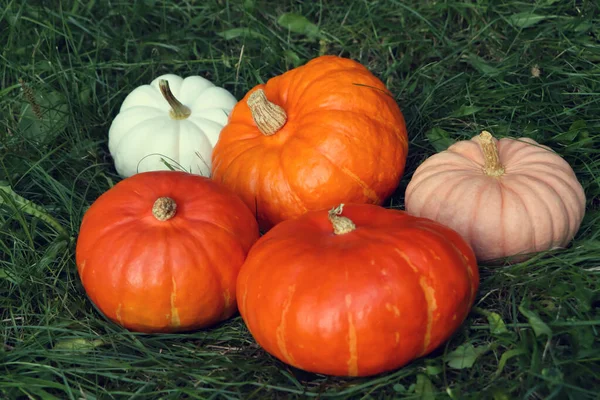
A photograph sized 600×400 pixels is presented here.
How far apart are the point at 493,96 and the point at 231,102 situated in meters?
1.43

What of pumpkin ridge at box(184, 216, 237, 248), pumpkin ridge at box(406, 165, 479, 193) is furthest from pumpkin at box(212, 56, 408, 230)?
pumpkin ridge at box(184, 216, 237, 248)

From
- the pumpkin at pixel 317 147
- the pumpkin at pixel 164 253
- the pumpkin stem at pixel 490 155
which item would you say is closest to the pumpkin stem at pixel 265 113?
the pumpkin at pixel 317 147

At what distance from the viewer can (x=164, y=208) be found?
9.53 ft

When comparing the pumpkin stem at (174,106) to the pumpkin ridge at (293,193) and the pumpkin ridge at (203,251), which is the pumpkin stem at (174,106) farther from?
the pumpkin ridge at (203,251)

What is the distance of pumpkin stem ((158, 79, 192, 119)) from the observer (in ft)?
12.1

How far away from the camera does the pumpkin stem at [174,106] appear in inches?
146

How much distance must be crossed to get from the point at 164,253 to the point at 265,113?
0.86 meters

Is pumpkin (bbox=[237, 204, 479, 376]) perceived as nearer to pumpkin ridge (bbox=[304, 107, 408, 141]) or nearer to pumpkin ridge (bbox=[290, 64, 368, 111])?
pumpkin ridge (bbox=[304, 107, 408, 141])

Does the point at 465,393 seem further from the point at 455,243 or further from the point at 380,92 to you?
the point at 380,92

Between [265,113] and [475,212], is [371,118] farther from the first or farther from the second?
[475,212]

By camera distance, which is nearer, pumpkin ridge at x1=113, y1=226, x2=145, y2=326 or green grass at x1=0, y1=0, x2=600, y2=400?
green grass at x1=0, y1=0, x2=600, y2=400

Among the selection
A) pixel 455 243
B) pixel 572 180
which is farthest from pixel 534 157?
pixel 455 243

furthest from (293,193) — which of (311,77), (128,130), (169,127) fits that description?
(128,130)

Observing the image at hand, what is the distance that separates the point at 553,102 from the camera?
386cm
